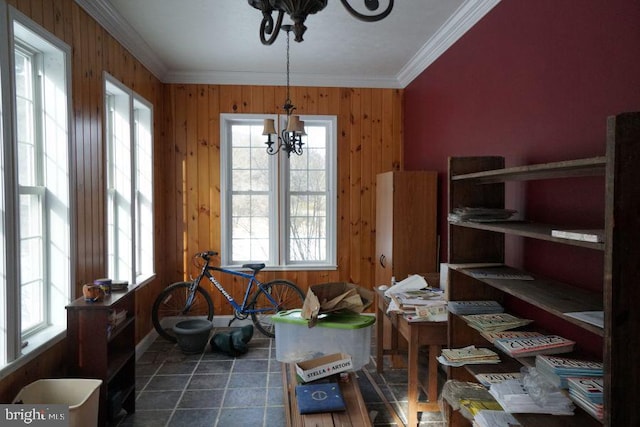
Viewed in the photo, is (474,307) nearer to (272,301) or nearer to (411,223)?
(411,223)

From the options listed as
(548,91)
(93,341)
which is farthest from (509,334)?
(93,341)

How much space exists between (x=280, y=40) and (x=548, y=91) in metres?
2.32

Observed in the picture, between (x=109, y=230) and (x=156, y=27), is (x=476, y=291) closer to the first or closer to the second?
(x=109, y=230)

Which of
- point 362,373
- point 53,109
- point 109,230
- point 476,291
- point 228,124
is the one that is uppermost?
point 228,124

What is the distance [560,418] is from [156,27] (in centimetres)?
376

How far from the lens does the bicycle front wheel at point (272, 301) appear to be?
447 cm

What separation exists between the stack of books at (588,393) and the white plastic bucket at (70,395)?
2.17m

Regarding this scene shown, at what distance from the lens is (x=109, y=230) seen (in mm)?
3484

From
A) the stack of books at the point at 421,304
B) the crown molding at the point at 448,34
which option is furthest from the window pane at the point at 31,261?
the crown molding at the point at 448,34

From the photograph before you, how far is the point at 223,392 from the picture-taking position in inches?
125

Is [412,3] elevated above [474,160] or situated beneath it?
elevated above

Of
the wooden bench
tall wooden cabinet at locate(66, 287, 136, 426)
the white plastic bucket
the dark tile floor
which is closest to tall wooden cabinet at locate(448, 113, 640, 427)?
the wooden bench

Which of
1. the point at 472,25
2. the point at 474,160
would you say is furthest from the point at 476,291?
the point at 472,25

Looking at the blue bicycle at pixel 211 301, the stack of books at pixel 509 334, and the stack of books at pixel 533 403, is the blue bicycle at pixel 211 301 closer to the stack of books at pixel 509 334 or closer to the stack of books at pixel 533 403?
the stack of books at pixel 509 334
